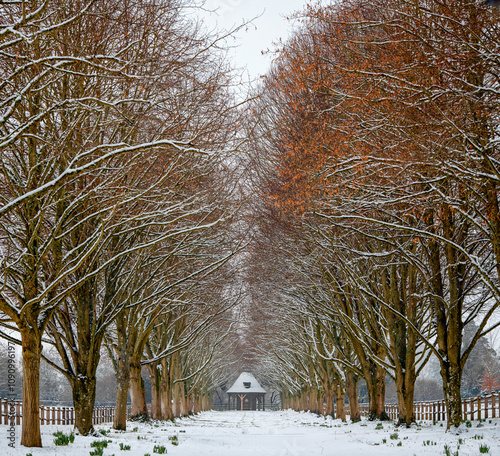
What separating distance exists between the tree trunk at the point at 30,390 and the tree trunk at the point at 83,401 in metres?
2.73

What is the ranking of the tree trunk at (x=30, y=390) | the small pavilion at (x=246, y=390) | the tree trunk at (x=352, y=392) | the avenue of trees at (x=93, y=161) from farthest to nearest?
the small pavilion at (x=246, y=390), the tree trunk at (x=352, y=392), the tree trunk at (x=30, y=390), the avenue of trees at (x=93, y=161)

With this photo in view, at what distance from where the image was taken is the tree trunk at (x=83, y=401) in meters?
11.8

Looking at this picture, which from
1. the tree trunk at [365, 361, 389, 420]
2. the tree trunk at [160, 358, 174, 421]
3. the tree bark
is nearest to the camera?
the tree bark

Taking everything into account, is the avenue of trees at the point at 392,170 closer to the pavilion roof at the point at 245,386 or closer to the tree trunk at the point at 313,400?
the tree trunk at the point at 313,400

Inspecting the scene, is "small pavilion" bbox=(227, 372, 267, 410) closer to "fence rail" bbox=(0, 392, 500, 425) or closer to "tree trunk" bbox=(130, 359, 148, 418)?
"fence rail" bbox=(0, 392, 500, 425)

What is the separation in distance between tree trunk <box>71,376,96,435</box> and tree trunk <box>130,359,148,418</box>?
5.51 meters

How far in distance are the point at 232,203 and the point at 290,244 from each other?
5016mm

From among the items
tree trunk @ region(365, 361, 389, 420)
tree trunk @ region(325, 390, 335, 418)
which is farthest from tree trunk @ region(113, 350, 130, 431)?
tree trunk @ region(325, 390, 335, 418)

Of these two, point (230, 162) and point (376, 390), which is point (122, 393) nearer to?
point (230, 162)

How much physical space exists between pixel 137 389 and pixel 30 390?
33.4ft

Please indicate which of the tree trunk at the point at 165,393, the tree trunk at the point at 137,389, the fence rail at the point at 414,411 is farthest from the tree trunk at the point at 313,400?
the tree trunk at the point at 137,389

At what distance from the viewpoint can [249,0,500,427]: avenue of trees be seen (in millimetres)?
7848

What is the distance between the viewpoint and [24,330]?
9.13 metres

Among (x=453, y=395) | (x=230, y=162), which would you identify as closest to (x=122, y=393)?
(x=230, y=162)
